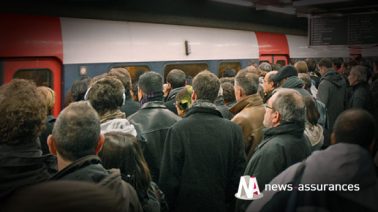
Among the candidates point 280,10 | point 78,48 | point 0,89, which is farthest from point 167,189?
point 280,10

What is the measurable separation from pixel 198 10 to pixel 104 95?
15.0 ft

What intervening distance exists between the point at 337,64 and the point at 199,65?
87.1 inches

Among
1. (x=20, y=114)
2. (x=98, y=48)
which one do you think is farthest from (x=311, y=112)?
(x=98, y=48)

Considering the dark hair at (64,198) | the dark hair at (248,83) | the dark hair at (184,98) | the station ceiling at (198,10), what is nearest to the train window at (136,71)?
the station ceiling at (198,10)

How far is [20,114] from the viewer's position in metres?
1.75

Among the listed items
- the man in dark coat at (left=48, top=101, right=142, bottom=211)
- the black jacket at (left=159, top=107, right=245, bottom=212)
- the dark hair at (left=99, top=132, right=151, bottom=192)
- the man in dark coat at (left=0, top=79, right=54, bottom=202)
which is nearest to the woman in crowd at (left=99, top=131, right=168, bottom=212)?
the dark hair at (left=99, top=132, right=151, bottom=192)

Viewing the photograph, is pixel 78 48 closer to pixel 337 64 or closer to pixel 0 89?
pixel 0 89

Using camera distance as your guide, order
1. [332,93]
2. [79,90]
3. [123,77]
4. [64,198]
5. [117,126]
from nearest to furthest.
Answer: [64,198] < [117,126] < [79,90] < [123,77] < [332,93]

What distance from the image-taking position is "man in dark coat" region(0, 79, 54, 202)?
1.62 m

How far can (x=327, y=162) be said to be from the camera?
1.62 m

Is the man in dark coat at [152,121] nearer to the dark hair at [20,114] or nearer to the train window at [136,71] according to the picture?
the dark hair at [20,114]

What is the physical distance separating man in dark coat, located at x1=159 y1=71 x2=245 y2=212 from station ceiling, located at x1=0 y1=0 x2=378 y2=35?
2616mm

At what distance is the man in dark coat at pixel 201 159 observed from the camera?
266cm

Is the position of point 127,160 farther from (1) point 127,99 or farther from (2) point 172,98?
(2) point 172,98
